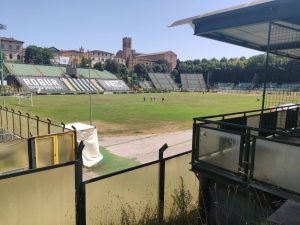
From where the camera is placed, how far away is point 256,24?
577 centimetres

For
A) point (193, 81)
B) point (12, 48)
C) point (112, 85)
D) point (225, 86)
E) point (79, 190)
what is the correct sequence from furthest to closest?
point (12, 48)
point (193, 81)
point (225, 86)
point (112, 85)
point (79, 190)

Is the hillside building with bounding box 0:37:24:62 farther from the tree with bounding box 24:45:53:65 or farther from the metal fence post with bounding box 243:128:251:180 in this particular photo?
the metal fence post with bounding box 243:128:251:180

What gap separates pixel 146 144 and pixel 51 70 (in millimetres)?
85536

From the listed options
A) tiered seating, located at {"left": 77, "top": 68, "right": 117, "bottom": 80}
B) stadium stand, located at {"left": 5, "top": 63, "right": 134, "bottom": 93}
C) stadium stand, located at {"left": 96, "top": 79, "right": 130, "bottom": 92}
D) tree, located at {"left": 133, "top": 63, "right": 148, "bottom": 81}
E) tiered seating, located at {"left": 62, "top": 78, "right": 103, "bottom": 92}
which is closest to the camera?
stadium stand, located at {"left": 5, "top": 63, "right": 134, "bottom": 93}

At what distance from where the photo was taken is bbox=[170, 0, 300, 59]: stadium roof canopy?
16.4 feet

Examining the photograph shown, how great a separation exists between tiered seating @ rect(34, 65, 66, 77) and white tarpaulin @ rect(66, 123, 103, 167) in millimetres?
82395

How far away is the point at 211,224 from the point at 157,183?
179 centimetres

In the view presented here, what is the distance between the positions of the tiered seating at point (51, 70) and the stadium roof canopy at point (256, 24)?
87.8m

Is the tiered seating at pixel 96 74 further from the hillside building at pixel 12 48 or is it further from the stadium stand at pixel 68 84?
the hillside building at pixel 12 48

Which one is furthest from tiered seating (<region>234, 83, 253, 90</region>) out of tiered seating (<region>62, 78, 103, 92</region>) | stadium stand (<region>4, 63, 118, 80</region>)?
tiered seating (<region>62, 78, 103, 92</region>)

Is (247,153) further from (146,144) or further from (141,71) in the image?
(141,71)

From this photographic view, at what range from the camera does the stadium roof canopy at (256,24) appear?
16.4ft

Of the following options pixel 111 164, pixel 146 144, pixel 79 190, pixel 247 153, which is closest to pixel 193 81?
pixel 146 144

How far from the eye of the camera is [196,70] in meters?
152
